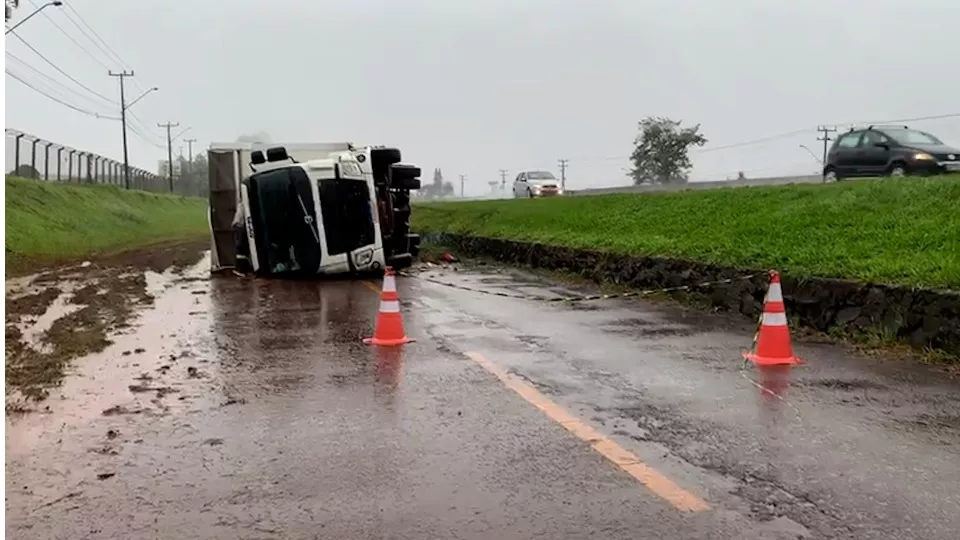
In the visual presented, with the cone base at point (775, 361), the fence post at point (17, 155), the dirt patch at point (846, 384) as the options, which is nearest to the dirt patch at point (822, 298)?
the cone base at point (775, 361)

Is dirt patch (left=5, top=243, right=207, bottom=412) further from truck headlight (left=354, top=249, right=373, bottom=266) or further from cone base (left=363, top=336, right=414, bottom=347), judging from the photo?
truck headlight (left=354, top=249, right=373, bottom=266)

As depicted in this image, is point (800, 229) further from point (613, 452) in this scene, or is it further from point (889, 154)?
point (613, 452)

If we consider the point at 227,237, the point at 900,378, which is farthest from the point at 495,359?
the point at 227,237

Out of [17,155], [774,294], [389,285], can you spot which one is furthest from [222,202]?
[17,155]

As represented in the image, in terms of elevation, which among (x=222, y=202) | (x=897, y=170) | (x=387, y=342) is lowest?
(x=387, y=342)

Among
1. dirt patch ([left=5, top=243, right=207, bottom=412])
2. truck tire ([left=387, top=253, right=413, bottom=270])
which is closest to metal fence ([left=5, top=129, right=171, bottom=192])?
dirt patch ([left=5, top=243, right=207, bottom=412])

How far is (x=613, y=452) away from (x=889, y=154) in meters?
17.5

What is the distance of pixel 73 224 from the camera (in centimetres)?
3278

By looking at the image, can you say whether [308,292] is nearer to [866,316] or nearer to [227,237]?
[227,237]

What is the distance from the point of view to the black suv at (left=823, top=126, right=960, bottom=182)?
19.7m

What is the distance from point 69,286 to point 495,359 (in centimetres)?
1051

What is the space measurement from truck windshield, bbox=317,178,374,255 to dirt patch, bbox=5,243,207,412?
3.30m

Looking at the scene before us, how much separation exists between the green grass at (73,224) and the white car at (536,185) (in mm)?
14504

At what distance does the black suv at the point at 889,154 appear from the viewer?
19.7 m
